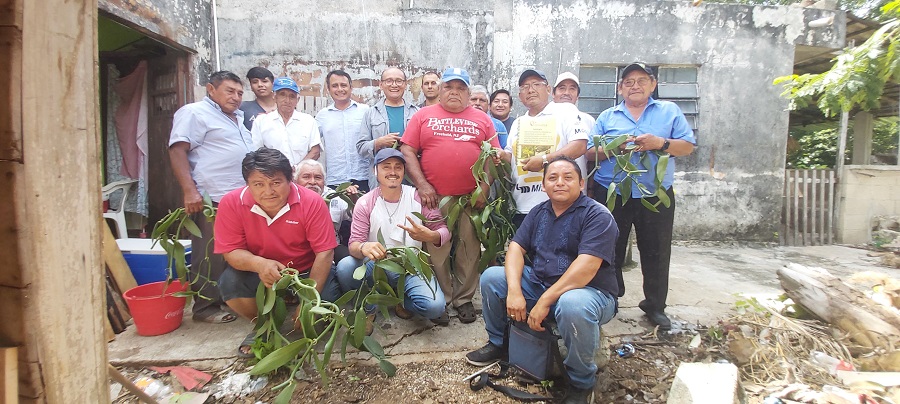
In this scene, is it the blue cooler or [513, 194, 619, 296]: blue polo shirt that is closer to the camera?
[513, 194, 619, 296]: blue polo shirt

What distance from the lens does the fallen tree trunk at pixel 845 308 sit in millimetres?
2465

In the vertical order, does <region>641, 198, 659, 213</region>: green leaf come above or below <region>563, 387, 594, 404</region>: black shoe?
above

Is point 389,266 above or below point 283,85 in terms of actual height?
below

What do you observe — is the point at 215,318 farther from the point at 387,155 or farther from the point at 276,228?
the point at 387,155

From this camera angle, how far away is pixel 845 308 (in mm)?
2596

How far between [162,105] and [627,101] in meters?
4.78

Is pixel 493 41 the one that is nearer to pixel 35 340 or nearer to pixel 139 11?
pixel 139 11

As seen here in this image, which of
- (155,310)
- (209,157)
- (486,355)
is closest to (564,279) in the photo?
(486,355)

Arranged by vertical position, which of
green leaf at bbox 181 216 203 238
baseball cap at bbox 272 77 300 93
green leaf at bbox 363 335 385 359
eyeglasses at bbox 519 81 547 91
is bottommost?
green leaf at bbox 363 335 385 359

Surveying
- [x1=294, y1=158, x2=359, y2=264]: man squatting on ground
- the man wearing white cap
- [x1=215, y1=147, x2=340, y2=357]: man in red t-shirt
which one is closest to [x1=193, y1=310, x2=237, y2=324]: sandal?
[x1=215, y1=147, x2=340, y2=357]: man in red t-shirt

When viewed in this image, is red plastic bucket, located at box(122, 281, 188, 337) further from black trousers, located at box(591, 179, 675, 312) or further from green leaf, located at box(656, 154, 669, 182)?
green leaf, located at box(656, 154, 669, 182)

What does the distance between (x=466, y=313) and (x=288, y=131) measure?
6.91ft

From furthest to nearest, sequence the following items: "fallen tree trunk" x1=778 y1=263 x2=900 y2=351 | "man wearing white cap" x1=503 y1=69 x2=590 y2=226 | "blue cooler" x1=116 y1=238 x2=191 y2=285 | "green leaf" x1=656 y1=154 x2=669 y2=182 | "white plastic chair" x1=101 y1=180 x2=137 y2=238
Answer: "white plastic chair" x1=101 y1=180 x2=137 y2=238
"blue cooler" x1=116 y1=238 x2=191 y2=285
"man wearing white cap" x1=503 y1=69 x2=590 y2=226
"green leaf" x1=656 y1=154 x2=669 y2=182
"fallen tree trunk" x1=778 y1=263 x2=900 y2=351

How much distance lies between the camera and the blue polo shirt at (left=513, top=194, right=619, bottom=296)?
2262 mm
